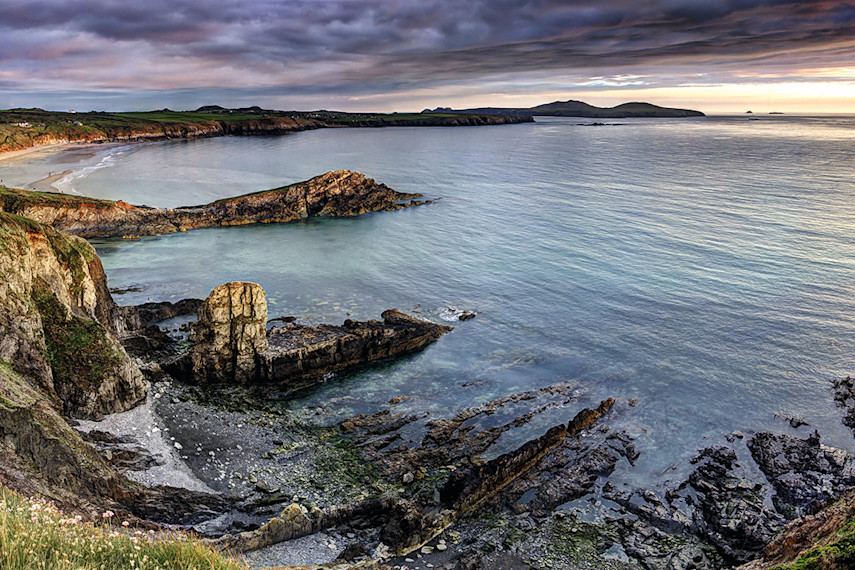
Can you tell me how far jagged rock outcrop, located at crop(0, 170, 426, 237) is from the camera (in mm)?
70188

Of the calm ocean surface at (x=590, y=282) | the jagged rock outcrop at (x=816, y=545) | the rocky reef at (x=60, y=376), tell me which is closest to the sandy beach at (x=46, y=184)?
the calm ocean surface at (x=590, y=282)

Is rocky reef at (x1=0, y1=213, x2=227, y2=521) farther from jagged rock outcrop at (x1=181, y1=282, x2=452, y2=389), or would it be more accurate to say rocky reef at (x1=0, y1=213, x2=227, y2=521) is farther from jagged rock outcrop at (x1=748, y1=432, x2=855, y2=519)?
jagged rock outcrop at (x1=748, y1=432, x2=855, y2=519)

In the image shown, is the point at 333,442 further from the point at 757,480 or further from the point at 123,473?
the point at 757,480

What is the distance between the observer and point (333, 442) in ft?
96.7

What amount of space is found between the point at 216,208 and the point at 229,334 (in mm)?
58578

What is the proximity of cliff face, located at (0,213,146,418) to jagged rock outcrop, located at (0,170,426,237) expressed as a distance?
127 ft

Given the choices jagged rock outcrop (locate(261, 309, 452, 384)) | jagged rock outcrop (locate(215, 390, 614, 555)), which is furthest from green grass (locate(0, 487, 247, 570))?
jagged rock outcrop (locate(261, 309, 452, 384))

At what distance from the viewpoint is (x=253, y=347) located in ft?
116

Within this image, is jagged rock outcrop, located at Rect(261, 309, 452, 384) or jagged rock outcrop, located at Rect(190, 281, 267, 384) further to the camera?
jagged rock outcrop, located at Rect(261, 309, 452, 384)

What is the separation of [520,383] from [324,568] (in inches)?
866

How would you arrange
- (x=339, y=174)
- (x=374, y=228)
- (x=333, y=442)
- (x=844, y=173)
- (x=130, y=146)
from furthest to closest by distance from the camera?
(x=130, y=146) < (x=844, y=173) < (x=339, y=174) < (x=374, y=228) < (x=333, y=442)

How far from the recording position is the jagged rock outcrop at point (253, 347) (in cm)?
3431

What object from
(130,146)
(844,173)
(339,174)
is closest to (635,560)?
(339,174)

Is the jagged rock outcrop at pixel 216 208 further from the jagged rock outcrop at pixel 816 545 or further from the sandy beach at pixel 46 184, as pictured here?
the jagged rock outcrop at pixel 816 545
